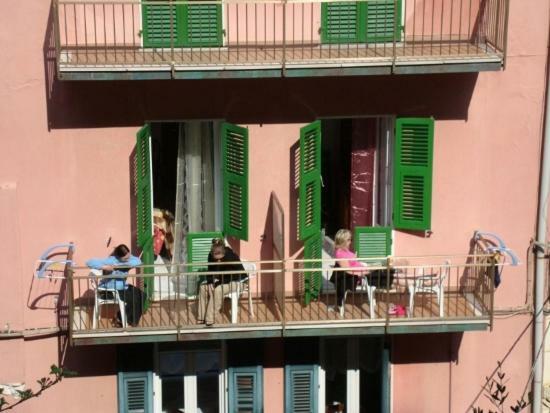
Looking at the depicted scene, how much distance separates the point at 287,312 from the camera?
1834cm

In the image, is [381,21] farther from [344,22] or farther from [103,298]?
[103,298]

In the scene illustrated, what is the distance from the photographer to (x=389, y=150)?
61.3 ft

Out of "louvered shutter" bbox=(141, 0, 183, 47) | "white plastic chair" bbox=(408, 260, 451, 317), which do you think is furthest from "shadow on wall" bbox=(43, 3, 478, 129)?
"white plastic chair" bbox=(408, 260, 451, 317)

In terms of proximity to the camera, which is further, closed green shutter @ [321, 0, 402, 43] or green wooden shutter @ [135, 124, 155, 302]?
closed green shutter @ [321, 0, 402, 43]

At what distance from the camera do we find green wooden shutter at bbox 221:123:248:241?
17984 mm

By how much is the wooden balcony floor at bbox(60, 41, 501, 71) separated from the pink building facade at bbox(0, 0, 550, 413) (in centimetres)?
4

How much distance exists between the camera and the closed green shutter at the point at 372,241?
1855cm

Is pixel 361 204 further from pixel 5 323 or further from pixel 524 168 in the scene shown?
pixel 5 323

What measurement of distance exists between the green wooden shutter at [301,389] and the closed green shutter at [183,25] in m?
5.24

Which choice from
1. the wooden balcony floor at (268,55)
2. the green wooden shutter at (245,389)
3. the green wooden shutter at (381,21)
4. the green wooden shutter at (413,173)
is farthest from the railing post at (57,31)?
the green wooden shutter at (245,389)

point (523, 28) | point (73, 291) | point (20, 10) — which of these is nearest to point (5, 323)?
point (73, 291)

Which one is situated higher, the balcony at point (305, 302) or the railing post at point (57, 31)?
the railing post at point (57, 31)

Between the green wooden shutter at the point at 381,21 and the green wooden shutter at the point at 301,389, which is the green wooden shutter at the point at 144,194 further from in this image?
the green wooden shutter at the point at 381,21

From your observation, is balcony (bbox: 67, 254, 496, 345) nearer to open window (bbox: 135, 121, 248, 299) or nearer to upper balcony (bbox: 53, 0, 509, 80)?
open window (bbox: 135, 121, 248, 299)
